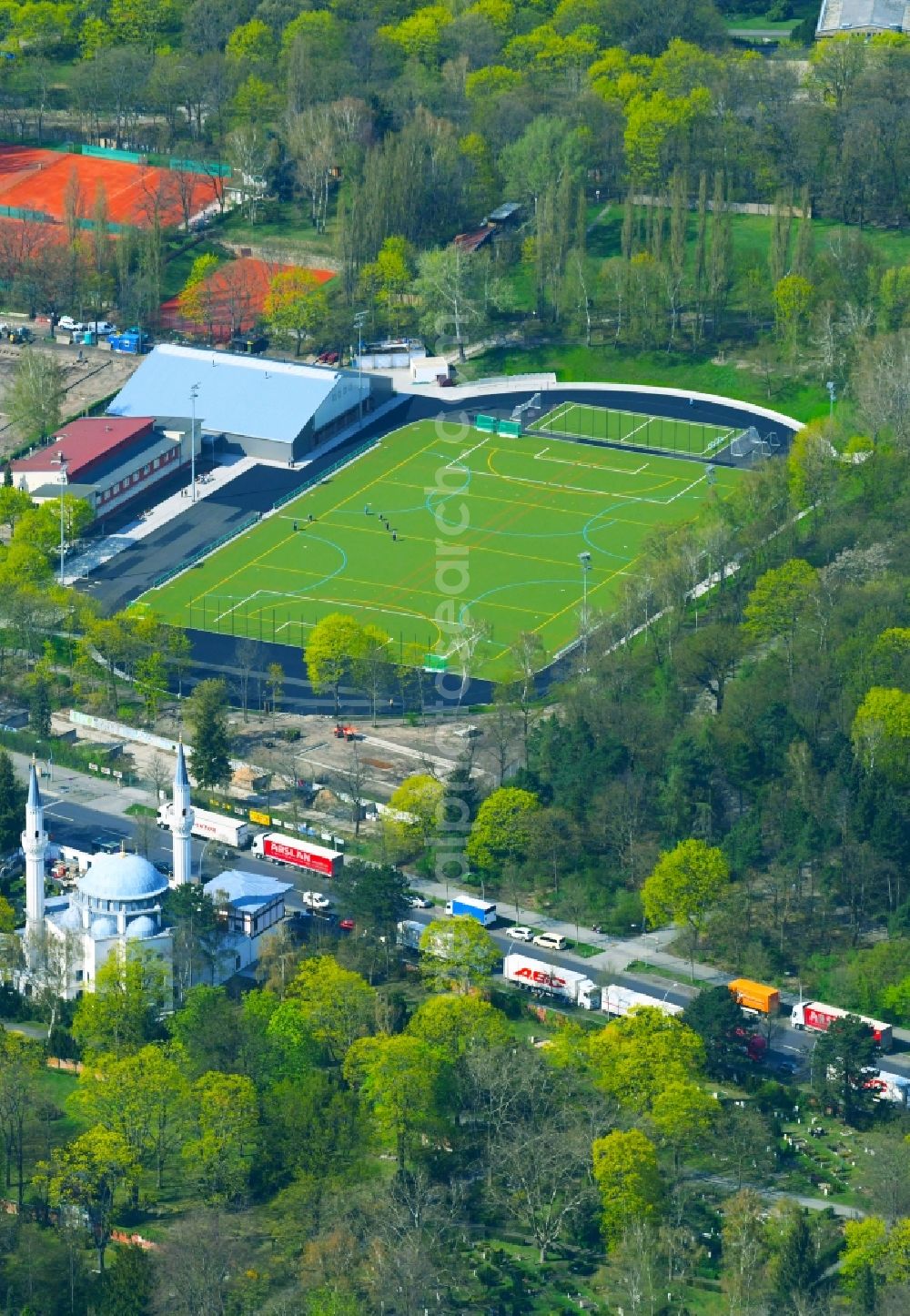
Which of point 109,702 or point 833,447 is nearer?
point 109,702

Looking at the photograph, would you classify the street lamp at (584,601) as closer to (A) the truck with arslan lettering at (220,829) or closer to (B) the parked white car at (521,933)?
(A) the truck with arslan lettering at (220,829)

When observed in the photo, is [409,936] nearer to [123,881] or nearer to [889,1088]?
[123,881]

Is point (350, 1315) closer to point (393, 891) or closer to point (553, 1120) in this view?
point (553, 1120)

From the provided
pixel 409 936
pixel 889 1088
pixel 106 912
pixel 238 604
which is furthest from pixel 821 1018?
pixel 238 604

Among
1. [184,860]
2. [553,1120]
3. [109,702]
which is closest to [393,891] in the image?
[184,860]

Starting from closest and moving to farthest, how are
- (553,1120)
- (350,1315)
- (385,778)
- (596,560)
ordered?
(350,1315)
(553,1120)
(385,778)
(596,560)

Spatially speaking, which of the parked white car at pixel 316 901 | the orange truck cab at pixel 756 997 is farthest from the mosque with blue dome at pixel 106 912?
the orange truck cab at pixel 756 997
